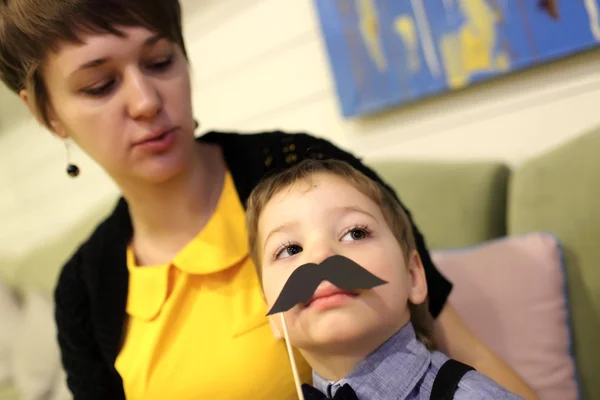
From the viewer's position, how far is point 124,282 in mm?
1016

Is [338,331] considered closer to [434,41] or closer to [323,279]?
[323,279]

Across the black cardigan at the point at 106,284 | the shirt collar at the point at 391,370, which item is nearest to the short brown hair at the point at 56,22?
the black cardigan at the point at 106,284

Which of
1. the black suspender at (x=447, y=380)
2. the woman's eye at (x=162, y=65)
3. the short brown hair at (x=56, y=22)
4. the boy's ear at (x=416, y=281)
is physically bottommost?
the black suspender at (x=447, y=380)

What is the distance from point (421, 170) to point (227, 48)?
0.90 m

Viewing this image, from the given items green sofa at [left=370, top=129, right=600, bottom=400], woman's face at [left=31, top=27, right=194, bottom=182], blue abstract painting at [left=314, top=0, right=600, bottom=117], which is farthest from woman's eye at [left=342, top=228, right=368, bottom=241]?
blue abstract painting at [left=314, top=0, right=600, bottom=117]

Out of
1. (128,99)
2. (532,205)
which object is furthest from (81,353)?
(532,205)

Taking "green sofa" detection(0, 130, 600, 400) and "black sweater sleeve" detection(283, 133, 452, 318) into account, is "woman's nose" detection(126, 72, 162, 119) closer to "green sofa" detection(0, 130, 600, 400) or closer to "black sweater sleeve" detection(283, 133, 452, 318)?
"black sweater sleeve" detection(283, 133, 452, 318)

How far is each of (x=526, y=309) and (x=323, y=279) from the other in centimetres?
65

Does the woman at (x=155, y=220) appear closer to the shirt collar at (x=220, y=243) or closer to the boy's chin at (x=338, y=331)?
the shirt collar at (x=220, y=243)

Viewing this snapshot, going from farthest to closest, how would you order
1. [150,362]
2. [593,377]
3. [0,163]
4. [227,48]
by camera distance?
[0,163] < [227,48] < [593,377] < [150,362]

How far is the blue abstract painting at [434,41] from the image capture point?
4.08ft

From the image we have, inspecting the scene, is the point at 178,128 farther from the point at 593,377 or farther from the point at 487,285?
the point at 593,377

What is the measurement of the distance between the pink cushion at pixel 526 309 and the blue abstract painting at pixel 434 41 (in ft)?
1.54

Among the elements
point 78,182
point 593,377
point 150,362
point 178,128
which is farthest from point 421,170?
point 78,182
